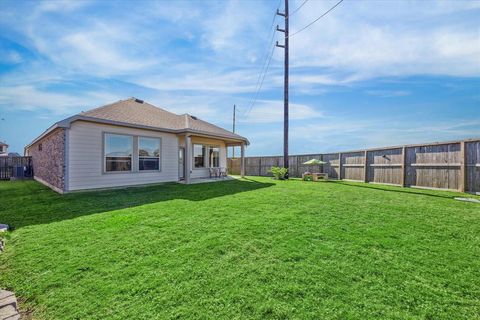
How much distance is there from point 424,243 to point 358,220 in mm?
1208

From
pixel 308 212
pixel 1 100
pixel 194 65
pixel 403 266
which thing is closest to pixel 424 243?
pixel 403 266

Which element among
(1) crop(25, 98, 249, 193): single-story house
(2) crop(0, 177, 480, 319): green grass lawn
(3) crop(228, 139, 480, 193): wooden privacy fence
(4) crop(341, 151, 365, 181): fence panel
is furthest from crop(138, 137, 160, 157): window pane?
(4) crop(341, 151, 365, 181): fence panel

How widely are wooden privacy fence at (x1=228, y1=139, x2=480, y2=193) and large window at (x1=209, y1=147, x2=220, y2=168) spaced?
7.09m

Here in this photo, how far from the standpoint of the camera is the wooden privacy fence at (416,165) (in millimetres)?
8094

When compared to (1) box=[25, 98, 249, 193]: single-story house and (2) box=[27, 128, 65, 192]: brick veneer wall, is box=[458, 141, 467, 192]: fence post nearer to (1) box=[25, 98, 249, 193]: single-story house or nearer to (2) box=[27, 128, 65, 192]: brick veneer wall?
(1) box=[25, 98, 249, 193]: single-story house

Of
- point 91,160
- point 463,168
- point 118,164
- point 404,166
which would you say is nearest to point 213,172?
point 118,164

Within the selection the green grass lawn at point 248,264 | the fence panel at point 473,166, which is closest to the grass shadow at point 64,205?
the green grass lawn at point 248,264

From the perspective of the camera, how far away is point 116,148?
31.1 feet

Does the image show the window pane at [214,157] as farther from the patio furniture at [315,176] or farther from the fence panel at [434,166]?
the fence panel at [434,166]

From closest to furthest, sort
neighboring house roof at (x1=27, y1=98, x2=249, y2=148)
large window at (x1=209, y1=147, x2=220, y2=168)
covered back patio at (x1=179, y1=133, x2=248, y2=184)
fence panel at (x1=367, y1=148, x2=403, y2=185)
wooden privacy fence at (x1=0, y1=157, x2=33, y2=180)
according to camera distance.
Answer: neighboring house roof at (x1=27, y1=98, x2=249, y2=148) < fence panel at (x1=367, y1=148, x2=403, y2=185) < covered back patio at (x1=179, y1=133, x2=248, y2=184) < large window at (x1=209, y1=147, x2=220, y2=168) < wooden privacy fence at (x1=0, y1=157, x2=33, y2=180)

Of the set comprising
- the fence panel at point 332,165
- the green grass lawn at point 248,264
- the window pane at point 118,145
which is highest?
the window pane at point 118,145

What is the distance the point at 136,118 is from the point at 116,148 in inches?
73.5

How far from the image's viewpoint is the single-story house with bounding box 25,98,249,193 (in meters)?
8.36

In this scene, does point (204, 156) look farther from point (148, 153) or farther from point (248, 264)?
point (248, 264)
